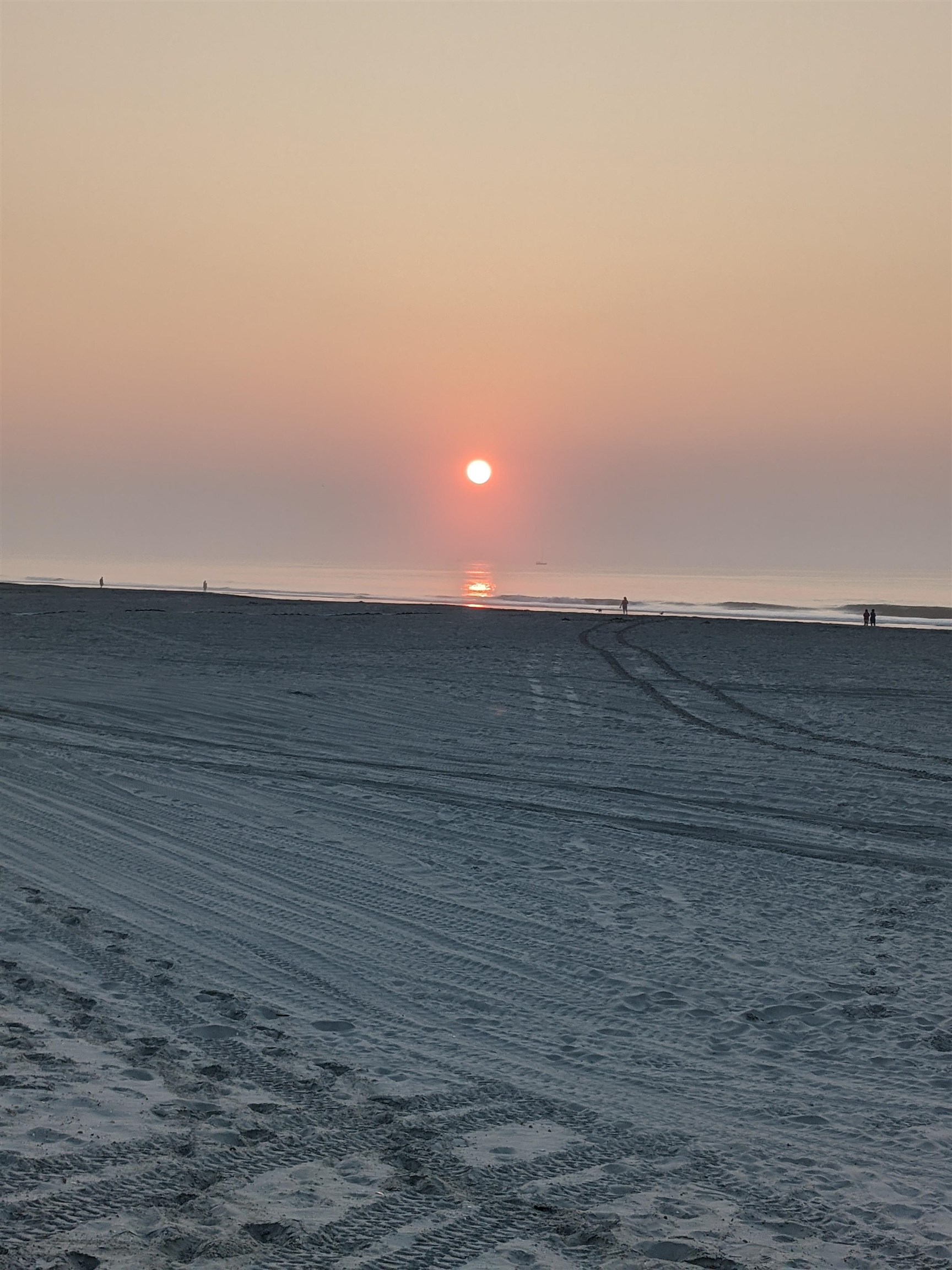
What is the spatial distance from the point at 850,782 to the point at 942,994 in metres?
5.84

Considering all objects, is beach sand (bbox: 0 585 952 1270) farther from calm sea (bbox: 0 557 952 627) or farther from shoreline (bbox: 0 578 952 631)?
calm sea (bbox: 0 557 952 627)

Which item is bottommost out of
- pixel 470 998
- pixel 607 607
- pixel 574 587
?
pixel 470 998

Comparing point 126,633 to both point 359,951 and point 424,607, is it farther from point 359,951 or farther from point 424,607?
point 359,951

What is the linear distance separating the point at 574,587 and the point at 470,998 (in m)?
93.2

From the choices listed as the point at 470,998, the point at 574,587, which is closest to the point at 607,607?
the point at 574,587

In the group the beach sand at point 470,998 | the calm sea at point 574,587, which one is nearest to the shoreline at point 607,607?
the calm sea at point 574,587

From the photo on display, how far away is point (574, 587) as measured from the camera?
98.2m

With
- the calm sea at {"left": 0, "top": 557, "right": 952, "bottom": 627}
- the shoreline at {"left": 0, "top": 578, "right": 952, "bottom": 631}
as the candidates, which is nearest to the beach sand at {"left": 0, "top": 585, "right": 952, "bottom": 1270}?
the shoreline at {"left": 0, "top": 578, "right": 952, "bottom": 631}

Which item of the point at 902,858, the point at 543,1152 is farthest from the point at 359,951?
the point at 902,858

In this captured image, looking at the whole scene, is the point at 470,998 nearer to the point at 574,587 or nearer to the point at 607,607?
the point at 607,607

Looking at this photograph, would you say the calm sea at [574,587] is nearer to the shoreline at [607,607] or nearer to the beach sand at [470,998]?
the shoreline at [607,607]

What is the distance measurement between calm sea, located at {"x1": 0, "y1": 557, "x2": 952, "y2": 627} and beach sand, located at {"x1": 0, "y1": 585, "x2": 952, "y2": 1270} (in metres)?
41.0

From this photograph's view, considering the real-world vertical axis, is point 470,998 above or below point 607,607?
below

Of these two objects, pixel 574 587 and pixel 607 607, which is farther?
pixel 574 587
